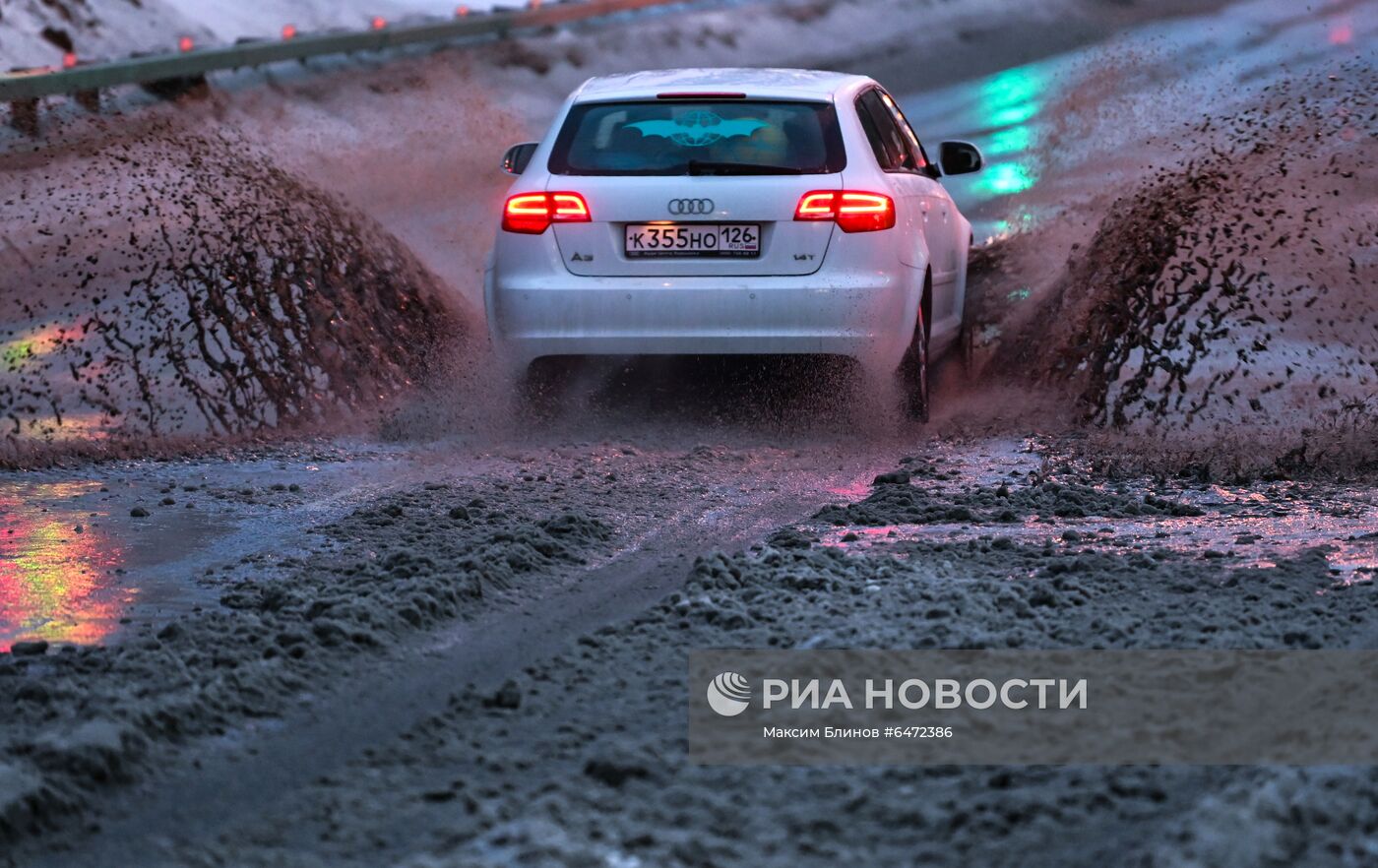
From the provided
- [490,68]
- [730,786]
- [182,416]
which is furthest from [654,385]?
[490,68]

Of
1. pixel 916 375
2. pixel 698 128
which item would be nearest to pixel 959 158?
pixel 916 375

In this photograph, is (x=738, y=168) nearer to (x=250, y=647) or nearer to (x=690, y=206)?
(x=690, y=206)

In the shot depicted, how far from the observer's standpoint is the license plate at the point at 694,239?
7867mm

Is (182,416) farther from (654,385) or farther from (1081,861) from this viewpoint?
(1081,861)

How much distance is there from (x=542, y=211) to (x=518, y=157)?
41.1 inches

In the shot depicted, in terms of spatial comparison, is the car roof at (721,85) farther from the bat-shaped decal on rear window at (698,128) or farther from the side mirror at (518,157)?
the side mirror at (518,157)

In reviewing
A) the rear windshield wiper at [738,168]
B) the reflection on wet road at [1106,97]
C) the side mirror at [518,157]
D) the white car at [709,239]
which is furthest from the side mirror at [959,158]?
the reflection on wet road at [1106,97]

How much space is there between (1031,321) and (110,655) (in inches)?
267

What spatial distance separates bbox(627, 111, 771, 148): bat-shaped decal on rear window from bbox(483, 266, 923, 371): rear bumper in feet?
2.16

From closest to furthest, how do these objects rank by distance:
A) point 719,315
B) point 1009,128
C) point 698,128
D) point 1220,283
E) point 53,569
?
point 53,569 → point 719,315 → point 698,128 → point 1220,283 → point 1009,128

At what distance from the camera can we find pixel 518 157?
8938 millimetres

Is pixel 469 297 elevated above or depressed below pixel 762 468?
below

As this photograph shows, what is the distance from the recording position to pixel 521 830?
3.03 metres

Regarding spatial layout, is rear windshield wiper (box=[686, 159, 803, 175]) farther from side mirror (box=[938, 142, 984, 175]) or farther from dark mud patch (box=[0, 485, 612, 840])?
dark mud patch (box=[0, 485, 612, 840])
